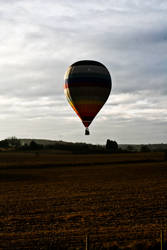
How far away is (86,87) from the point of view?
32.1 metres

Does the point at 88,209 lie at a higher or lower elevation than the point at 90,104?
lower

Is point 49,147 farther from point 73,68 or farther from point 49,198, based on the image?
point 49,198

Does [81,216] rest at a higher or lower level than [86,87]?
lower

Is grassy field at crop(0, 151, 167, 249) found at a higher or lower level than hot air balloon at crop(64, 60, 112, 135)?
lower

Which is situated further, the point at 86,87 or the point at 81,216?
the point at 86,87

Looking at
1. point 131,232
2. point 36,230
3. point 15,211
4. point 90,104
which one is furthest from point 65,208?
point 90,104

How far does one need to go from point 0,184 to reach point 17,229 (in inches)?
656

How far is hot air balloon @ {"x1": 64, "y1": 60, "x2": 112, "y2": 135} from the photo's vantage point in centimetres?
3206

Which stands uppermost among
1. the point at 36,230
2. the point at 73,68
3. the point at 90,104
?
the point at 73,68

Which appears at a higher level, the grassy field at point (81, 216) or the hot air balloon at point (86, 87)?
the hot air balloon at point (86, 87)

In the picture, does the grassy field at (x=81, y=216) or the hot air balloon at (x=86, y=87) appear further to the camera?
the hot air balloon at (x=86, y=87)

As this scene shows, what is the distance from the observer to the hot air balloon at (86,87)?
3206 centimetres

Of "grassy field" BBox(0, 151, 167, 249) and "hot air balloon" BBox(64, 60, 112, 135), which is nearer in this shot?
"grassy field" BBox(0, 151, 167, 249)

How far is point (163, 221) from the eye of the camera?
14.9 meters
